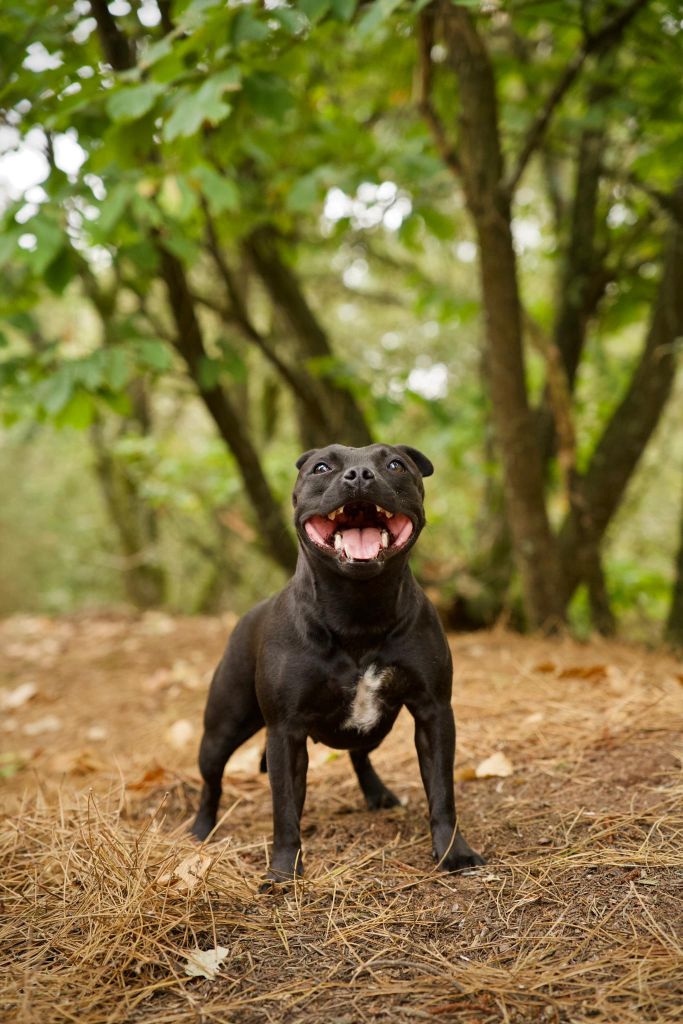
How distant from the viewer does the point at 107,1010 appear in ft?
5.90

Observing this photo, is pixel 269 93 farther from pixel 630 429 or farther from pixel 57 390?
pixel 630 429

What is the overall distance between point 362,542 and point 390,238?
30.7ft

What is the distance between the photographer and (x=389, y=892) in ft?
7.69

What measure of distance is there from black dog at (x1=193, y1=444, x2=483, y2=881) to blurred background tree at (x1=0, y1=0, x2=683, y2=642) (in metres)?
1.51

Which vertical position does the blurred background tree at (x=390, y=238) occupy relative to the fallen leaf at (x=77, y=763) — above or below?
above

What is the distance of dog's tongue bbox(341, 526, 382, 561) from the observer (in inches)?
96.0

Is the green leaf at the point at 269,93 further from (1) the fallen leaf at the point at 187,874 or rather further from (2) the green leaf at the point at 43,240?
(1) the fallen leaf at the point at 187,874

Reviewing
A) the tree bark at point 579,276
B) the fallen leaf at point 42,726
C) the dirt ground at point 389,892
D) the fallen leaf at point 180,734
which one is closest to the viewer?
the dirt ground at point 389,892

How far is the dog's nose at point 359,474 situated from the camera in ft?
7.86

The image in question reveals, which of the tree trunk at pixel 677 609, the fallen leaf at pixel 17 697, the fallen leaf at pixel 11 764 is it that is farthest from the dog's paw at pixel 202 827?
the tree trunk at pixel 677 609

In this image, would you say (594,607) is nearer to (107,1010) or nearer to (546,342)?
(546,342)

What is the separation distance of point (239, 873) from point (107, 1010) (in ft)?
2.28

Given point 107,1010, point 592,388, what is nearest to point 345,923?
point 107,1010

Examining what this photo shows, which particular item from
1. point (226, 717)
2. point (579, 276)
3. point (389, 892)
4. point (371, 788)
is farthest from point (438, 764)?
point (579, 276)
